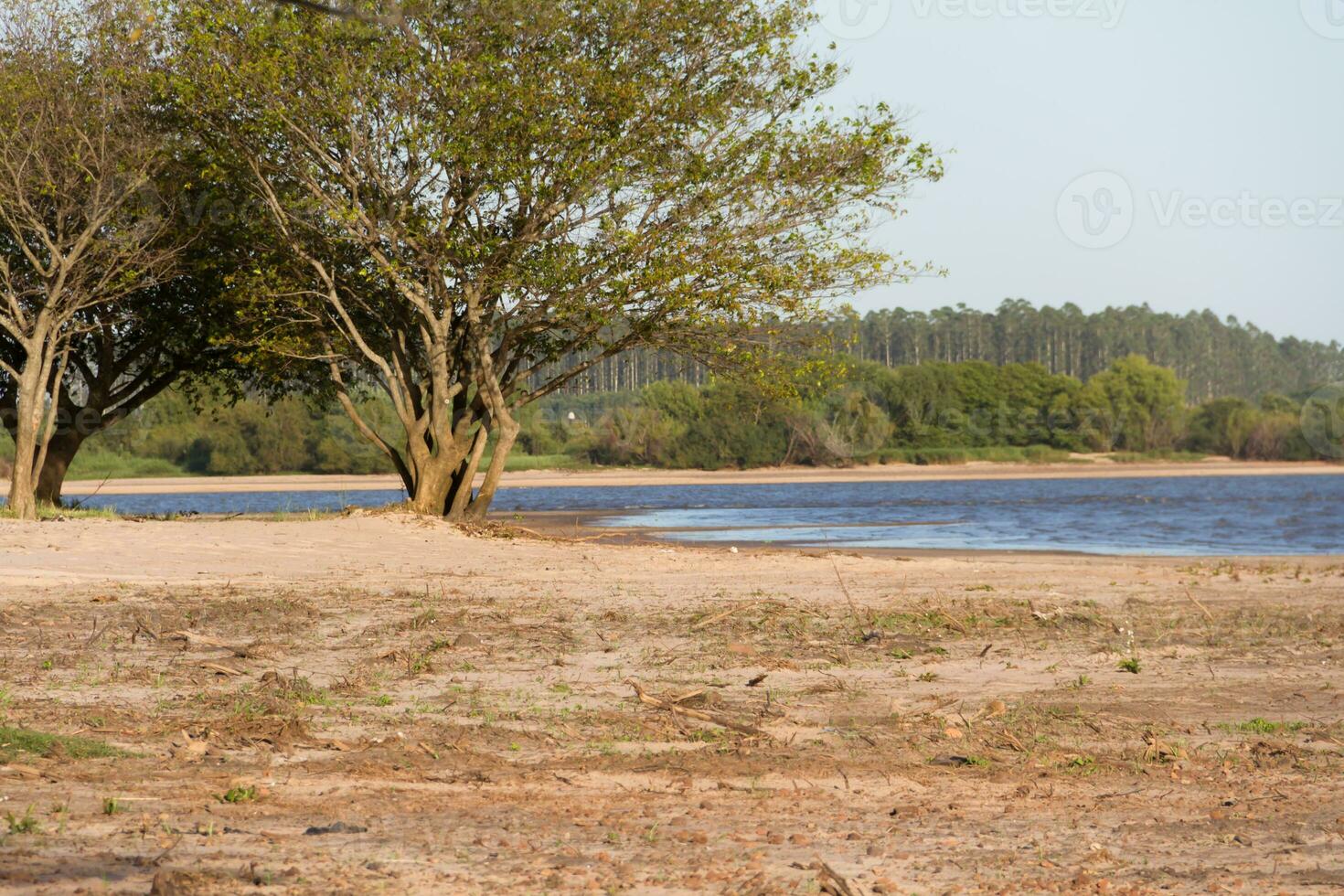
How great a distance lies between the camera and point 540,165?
1789 cm

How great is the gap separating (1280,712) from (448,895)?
488 centimetres

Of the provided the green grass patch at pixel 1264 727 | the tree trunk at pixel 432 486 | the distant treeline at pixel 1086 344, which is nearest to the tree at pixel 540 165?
the tree trunk at pixel 432 486

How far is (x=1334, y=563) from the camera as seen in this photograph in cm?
1805

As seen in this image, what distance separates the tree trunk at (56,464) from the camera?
2319 cm

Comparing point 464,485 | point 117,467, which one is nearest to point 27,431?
point 464,485

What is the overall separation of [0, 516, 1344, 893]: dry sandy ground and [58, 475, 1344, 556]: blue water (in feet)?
Result: 42.8

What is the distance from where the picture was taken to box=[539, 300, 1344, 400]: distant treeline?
5955 inches

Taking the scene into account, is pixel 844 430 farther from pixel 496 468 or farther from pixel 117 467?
pixel 496 468

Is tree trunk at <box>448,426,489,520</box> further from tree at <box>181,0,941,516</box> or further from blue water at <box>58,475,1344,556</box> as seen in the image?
blue water at <box>58,475,1344,556</box>

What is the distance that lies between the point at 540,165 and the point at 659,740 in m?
12.7

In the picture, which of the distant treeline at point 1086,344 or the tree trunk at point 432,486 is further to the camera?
the distant treeline at point 1086,344

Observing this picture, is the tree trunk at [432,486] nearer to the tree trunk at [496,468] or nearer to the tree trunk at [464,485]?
the tree trunk at [464,485]

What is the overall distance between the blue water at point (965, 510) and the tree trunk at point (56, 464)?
3.61m

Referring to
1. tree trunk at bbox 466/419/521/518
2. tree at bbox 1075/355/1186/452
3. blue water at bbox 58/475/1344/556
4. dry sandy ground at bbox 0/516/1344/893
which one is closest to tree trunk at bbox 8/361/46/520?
blue water at bbox 58/475/1344/556
